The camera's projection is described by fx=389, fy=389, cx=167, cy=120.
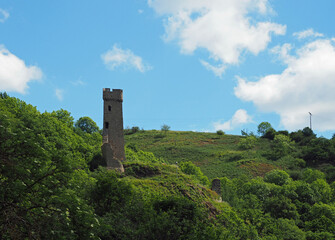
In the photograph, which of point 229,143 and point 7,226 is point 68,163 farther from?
point 229,143

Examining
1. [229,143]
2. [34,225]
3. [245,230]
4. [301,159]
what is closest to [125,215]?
[245,230]

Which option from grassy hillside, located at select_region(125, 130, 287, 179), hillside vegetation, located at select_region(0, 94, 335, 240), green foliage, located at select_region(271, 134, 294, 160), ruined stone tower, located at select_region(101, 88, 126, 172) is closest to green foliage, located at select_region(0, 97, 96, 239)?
hillside vegetation, located at select_region(0, 94, 335, 240)

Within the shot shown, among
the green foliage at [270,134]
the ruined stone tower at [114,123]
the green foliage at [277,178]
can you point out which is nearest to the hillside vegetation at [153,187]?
the green foliage at [277,178]

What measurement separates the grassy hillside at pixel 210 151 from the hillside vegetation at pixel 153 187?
330mm

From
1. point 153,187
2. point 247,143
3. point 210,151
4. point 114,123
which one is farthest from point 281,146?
point 153,187

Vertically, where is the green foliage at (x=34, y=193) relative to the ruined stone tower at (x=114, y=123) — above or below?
below

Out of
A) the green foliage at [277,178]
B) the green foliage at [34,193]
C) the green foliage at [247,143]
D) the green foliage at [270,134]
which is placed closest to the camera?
the green foliage at [34,193]

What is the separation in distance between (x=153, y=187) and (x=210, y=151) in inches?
2819

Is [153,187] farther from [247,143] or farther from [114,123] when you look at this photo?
[247,143]

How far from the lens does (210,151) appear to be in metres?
117

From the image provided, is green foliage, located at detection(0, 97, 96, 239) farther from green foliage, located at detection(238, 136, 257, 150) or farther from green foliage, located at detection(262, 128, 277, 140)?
green foliage, located at detection(262, 128, 277, 140)

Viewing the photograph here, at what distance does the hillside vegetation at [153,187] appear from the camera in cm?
1581

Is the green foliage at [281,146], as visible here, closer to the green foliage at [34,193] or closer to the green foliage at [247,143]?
the green foliage at [247,143]

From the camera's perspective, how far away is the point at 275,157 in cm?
10950
